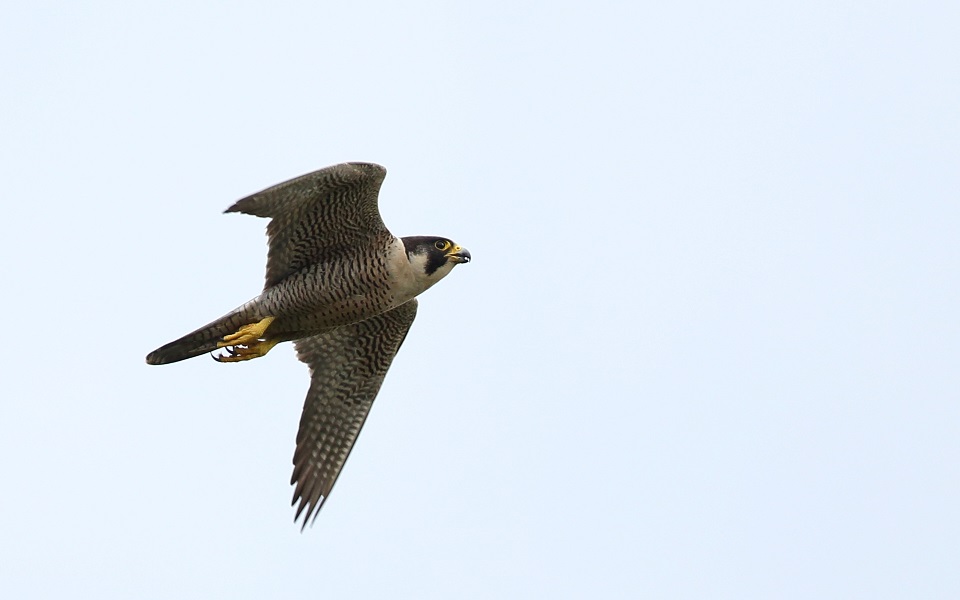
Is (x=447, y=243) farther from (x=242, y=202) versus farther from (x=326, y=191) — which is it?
(x=242, y=202)

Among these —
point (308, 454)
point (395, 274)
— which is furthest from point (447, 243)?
point (308, 454)

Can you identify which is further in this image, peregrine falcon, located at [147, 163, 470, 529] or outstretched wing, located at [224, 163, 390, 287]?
peregrine falcon, located at [147, 163, 470, 529]

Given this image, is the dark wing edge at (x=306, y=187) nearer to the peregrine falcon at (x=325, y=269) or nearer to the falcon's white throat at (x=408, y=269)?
the peregrine falcon at (x=325, y=269)

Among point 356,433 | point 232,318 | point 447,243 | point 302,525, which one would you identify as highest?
point 447,243

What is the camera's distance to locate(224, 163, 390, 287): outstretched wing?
13.3m

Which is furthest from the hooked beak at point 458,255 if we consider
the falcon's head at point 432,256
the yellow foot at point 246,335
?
the yellow foot at point 246,335

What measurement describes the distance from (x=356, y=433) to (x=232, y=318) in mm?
2313

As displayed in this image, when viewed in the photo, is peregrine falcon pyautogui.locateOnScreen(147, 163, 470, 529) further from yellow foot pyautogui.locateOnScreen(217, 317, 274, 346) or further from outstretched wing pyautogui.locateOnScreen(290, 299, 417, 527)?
outstretched wing pyautogui.locateOnScreen(290, 299, 417, 527)

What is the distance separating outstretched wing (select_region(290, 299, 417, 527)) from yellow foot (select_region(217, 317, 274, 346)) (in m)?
1.40

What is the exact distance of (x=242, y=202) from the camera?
12.9 m

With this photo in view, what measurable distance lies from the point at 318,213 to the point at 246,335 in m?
1.48

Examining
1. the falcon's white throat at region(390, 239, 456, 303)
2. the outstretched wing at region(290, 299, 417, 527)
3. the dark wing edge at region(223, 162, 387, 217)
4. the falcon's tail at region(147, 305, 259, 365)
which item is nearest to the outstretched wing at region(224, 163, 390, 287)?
the dark wing edge at region(223, 162, 387, 217)

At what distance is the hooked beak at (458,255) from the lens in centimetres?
1436

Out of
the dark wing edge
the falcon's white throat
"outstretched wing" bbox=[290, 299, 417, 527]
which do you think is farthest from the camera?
"outstretched wing" bbox=[290, 299, 417, 527]
